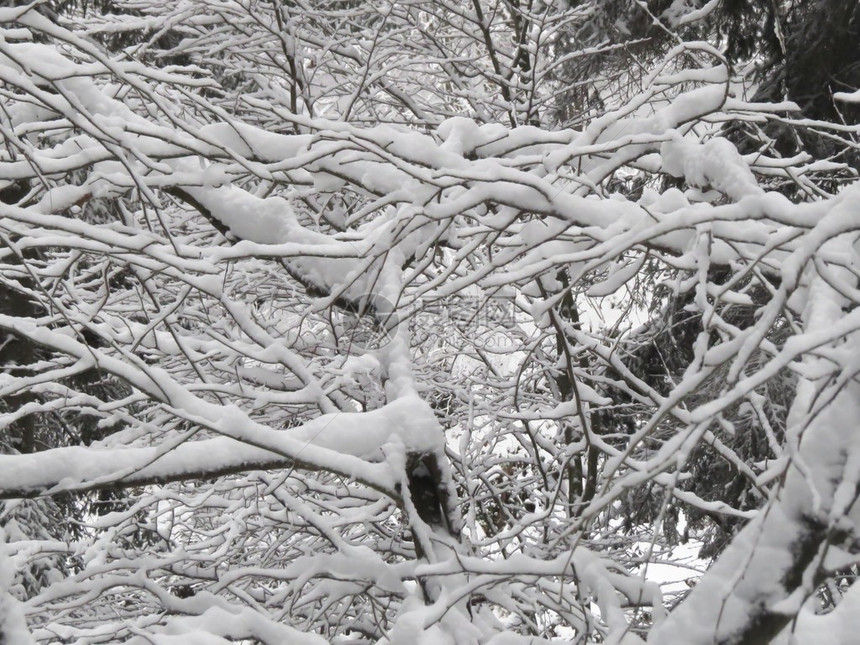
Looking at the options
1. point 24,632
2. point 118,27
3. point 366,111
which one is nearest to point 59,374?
point 24,632

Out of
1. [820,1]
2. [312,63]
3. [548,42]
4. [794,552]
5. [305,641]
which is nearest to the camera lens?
[794,552]

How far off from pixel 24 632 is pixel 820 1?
5.21 m

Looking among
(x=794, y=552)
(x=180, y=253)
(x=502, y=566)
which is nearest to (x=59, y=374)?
(x=180, y=253)

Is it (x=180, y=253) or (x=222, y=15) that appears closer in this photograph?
(x=180, y=253)

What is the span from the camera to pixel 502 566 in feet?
7.55

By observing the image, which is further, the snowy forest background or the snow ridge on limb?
the snowy forest background

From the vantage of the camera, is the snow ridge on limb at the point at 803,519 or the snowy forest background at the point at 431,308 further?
the snowy forest background at the point at 431,308

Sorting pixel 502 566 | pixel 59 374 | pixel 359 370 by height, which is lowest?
pixel 502 566

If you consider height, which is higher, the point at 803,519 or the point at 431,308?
the point at 803,519

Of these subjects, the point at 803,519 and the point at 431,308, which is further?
the point at 431,308

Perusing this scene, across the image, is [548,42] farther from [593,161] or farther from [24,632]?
[24,632]

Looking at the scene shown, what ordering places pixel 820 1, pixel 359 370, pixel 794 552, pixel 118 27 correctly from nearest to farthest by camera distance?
1. pixel 794 552
2. pixel 359 370
3. pixel 820 1
4. pixel 118 27

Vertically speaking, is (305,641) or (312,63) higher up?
(312,63)

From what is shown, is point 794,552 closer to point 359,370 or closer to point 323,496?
point 359,370
